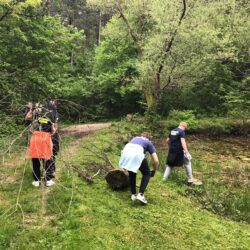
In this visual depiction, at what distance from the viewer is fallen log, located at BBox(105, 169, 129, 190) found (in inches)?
352

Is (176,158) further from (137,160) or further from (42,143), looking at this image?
(42,143)

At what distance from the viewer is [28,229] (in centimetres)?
682

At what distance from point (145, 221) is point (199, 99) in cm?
1931

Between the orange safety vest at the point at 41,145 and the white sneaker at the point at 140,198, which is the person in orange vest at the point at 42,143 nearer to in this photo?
the orange safety vest at the point at 41,145

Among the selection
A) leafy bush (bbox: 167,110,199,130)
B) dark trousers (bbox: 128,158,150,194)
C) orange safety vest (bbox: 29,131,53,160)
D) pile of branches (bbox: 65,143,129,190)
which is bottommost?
leafy bush (bbox: 167,110,199,130)

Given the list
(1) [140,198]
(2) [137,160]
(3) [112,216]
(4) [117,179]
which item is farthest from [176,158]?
(3) [112,216]

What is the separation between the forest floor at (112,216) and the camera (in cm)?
658

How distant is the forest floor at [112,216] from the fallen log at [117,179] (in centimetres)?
17

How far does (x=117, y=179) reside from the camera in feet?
29.6

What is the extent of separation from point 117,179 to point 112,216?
1.56m

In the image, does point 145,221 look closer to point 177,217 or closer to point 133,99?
point 177,217

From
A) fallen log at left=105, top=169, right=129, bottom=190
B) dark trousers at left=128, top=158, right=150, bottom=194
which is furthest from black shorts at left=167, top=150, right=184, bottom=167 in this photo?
dark trousers at left=128, top=158, right=150, bottom=194

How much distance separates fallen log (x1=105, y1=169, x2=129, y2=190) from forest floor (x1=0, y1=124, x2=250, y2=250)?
0.17m

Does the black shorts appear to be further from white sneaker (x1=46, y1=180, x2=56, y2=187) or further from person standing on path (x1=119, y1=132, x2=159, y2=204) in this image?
white sneaker (x1=46, y1=180, x2=56, y2=187)
